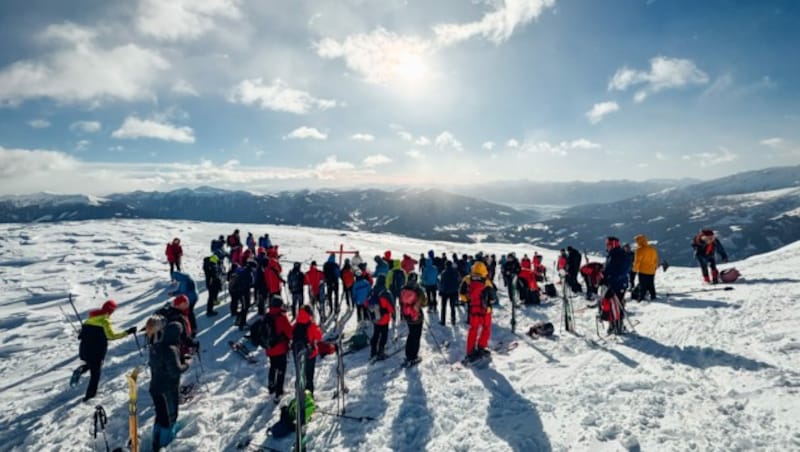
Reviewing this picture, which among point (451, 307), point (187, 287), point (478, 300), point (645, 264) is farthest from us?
point (451, 307)

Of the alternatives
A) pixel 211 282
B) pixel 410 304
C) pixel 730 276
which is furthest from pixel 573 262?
pixel 211 282

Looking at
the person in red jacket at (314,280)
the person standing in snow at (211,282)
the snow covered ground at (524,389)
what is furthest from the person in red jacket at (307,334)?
the person standing in snow at (211,282)

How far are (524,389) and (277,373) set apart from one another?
17.8ft

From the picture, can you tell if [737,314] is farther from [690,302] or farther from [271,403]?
[271,403]

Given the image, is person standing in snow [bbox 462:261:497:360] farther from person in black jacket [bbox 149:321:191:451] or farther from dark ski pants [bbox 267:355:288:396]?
person in black jacket [bbox 149:321:191:451]

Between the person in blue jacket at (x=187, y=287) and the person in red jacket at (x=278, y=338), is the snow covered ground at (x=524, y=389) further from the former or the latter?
the person in blue jacket at (x=187, y=287)

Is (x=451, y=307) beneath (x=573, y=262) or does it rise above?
beneath

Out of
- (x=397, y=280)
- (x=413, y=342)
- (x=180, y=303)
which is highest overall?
(x=180, y=303)

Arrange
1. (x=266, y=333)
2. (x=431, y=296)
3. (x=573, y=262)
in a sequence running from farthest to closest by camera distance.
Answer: (x=573, y=262), (x=431, y=296), (x=266, y=333)

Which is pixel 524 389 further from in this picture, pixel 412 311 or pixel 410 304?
pixel 410 304

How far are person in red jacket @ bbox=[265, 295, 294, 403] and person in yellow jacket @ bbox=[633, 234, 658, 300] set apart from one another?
12.2 meters

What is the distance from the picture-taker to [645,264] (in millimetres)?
14023

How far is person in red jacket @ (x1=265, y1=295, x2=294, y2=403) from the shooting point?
8133 mm

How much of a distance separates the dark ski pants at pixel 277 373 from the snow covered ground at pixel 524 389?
0.35 m
